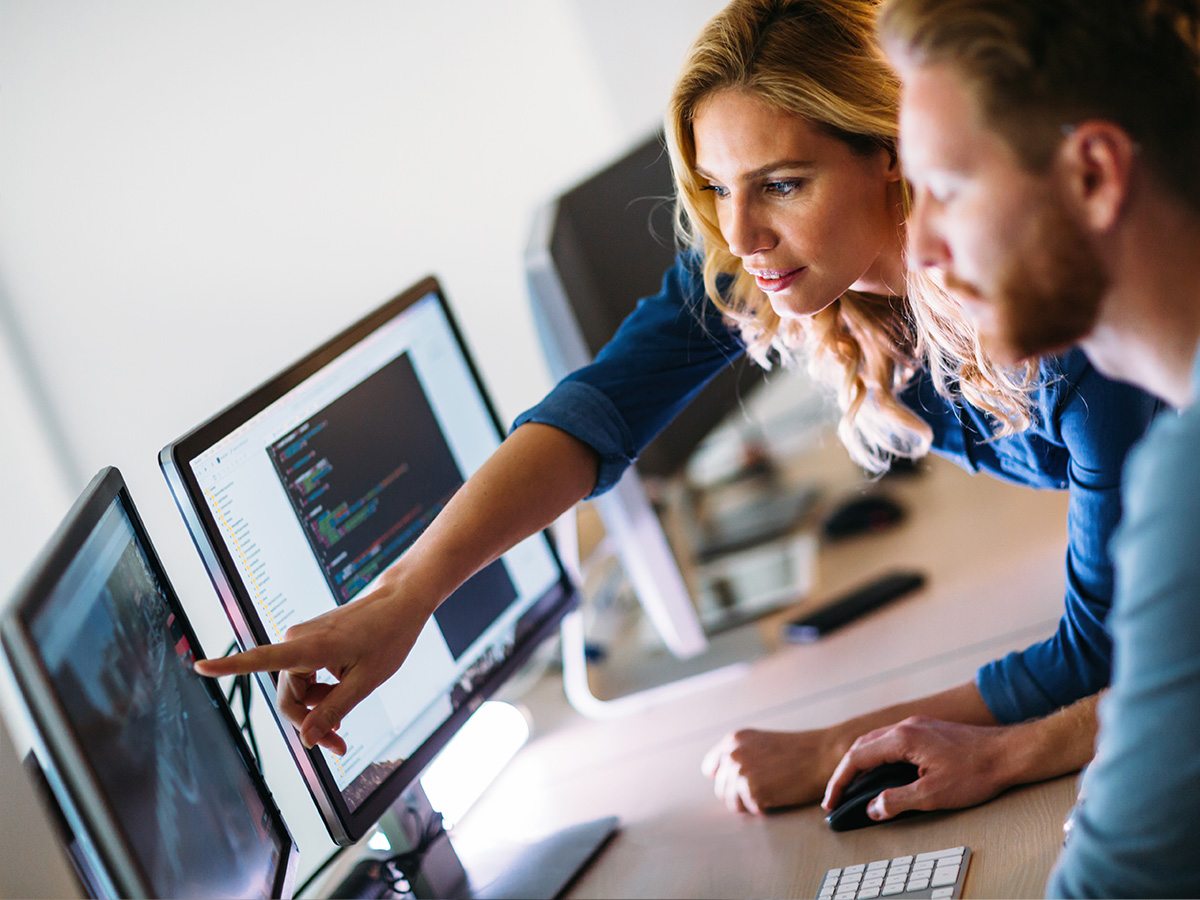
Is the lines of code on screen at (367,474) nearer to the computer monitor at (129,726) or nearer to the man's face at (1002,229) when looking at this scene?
the computer monitor at (129,726)

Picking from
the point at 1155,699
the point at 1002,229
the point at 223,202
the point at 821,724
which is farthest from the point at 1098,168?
the point at 223,202

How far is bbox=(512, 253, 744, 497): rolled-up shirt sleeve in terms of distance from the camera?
4.43 feet

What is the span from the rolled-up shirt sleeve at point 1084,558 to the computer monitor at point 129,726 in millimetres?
688

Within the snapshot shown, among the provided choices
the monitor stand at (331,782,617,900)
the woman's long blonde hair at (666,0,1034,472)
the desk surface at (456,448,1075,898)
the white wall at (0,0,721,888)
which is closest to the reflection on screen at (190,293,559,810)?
the monitor stand at (331,782,617,900)

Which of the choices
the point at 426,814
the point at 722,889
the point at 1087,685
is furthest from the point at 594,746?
the point at 1087,685

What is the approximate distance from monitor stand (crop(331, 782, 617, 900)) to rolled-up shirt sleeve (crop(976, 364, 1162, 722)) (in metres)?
0.43

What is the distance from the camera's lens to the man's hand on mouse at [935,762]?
1.13 m

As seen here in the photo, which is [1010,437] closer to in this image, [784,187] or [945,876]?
[784,187]

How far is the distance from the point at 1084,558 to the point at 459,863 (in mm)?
679

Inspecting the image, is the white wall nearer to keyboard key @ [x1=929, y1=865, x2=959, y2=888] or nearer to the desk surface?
the desk surface

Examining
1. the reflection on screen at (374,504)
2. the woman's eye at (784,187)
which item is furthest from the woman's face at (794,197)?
the reflection on screen at (374,504)

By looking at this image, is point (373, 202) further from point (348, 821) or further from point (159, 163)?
point (348, 821)

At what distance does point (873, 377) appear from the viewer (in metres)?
1.40

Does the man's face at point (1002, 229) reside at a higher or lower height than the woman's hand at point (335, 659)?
higher
